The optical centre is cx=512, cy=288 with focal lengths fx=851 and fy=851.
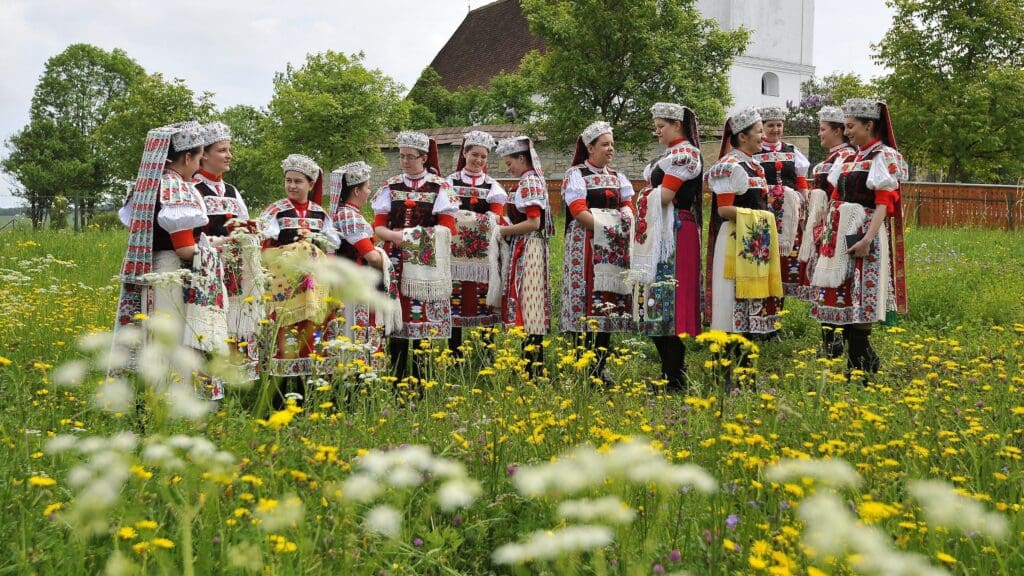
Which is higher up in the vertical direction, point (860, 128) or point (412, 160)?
point (860, 128)

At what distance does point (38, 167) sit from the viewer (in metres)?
50.8

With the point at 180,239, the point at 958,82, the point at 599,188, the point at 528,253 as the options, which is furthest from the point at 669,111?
the point at 958,82

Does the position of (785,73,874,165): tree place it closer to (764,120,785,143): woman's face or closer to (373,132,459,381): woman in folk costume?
(764,120,785,143): woman's face

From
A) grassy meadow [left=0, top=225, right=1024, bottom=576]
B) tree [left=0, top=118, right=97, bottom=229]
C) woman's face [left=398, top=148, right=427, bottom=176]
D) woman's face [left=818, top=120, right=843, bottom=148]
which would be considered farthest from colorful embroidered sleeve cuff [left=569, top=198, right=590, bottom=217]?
tree [left=0, top=118, right=97, bottom=229]

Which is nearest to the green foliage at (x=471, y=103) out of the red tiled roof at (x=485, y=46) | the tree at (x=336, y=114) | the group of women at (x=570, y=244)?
the red tiled roof at (x=485, y=46)

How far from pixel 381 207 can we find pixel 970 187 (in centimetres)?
2114

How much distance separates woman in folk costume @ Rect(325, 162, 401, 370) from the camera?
5.87m

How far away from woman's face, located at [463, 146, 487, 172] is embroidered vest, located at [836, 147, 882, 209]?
2799 millimetres

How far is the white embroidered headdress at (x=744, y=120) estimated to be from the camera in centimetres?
600

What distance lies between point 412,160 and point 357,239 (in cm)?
83

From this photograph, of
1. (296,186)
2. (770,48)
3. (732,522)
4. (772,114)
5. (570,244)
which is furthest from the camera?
(770,48)

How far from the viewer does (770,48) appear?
148 ft

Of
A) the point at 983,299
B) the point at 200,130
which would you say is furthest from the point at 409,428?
the point at 983,299

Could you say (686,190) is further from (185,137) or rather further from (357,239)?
(185,137)
